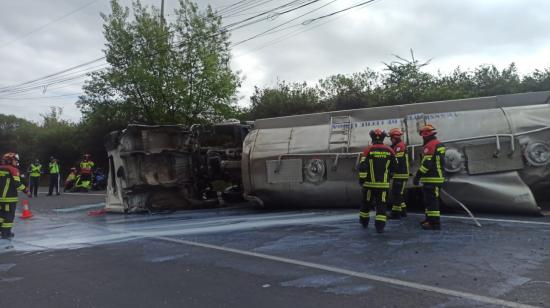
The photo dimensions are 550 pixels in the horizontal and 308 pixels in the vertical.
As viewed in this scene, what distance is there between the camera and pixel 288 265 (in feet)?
17.3

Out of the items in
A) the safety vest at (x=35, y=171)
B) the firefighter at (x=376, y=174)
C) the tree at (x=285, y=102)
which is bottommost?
the firefighter at (x=376, y=174)

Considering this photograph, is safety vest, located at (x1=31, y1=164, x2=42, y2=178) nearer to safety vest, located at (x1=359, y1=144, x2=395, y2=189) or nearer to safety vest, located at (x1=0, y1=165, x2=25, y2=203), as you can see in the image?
safety vest, located at (x1=0, y1=165, x2=25, y2=203)

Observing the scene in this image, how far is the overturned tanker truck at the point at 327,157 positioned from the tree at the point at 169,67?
8.17 meters

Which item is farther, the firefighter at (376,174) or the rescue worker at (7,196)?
the rescue worker at (7,196)

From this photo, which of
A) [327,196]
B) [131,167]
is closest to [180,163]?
[131,167]

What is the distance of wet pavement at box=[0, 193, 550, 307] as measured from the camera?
4.12m

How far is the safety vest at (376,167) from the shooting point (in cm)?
698

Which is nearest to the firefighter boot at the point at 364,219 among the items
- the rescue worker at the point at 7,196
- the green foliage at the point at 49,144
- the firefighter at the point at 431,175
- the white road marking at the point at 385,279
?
the firefighter at the point at 431,175

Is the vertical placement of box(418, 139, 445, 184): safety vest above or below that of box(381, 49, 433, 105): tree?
below

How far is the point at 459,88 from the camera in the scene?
1620 centimetres

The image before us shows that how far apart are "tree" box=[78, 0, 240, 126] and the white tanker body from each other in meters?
9.47

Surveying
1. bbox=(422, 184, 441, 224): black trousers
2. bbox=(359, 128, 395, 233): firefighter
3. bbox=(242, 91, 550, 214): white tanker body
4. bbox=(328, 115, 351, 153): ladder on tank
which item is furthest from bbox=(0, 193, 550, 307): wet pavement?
bbox=(328, 115, 351, 153): ladder on tank

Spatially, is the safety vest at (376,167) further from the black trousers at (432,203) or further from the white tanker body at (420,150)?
the white tanker body at (420,150)

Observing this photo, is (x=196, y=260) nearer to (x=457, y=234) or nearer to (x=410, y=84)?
(x=457, y=234)
